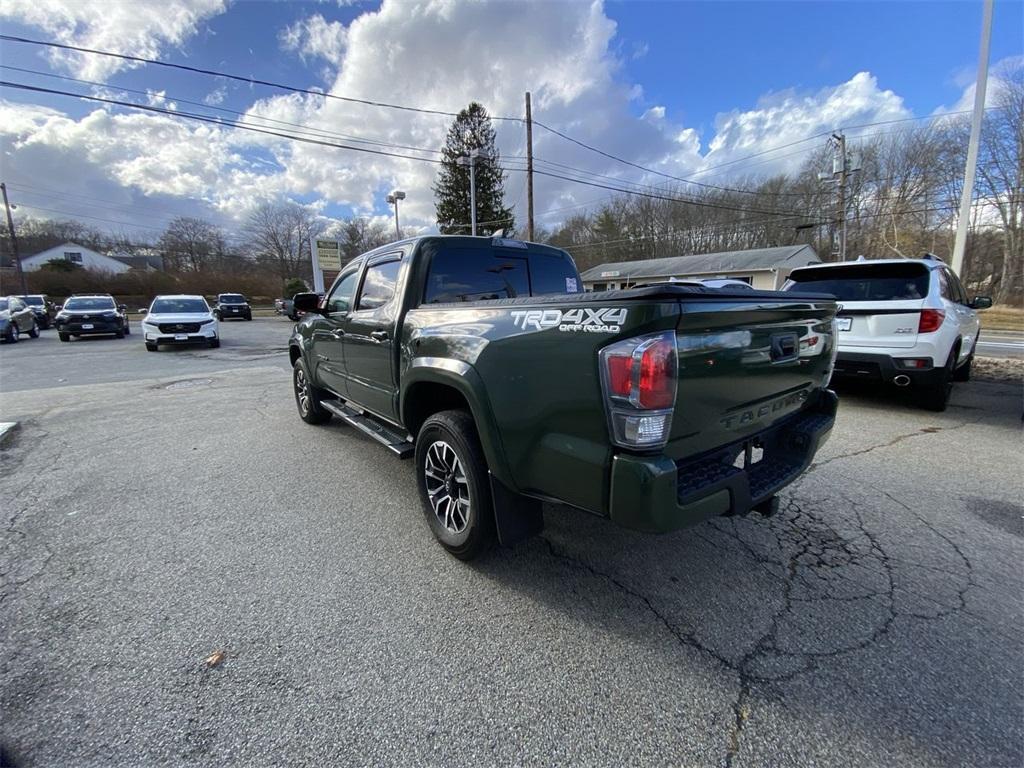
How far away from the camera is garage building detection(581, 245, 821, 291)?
2998 cm

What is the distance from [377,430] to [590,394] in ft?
8.28

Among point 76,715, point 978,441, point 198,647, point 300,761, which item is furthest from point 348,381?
point 978,441

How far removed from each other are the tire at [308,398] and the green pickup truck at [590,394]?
2.41m

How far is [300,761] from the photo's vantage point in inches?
62.7

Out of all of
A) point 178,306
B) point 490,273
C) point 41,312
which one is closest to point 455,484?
point 490,273

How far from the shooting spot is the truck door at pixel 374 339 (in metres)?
3.46

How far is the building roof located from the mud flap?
2953 cm

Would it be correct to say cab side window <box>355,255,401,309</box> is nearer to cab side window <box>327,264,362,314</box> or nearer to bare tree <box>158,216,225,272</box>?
cab side window <box>327,264,362,314</box>

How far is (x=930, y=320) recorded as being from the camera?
5039 mm

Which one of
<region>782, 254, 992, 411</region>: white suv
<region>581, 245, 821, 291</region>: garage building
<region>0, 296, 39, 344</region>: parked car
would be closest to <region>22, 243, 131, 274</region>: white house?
<region>0, 296, 39, 344</region>: parked car

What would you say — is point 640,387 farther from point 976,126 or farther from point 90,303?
point 90,303

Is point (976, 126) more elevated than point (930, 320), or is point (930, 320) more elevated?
point (976, 126)

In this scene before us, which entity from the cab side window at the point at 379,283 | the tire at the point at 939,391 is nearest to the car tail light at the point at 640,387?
the cab side window at the point at 379,283

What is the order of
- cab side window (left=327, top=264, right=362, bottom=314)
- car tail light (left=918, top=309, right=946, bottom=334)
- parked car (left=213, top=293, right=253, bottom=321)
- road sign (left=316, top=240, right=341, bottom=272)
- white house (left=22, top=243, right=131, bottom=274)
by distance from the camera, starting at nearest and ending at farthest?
cab side window (left=327, top=264, right=362, bottom=314) → car tail light (left=918, top=309, right=946, bottom=334) → road sign (left=316, top=240, right=341, bottom=272) → parked car (left=213, top=293, right=253, bottom=321) → white house (left=22, top=243, right=131, bottom=274)
